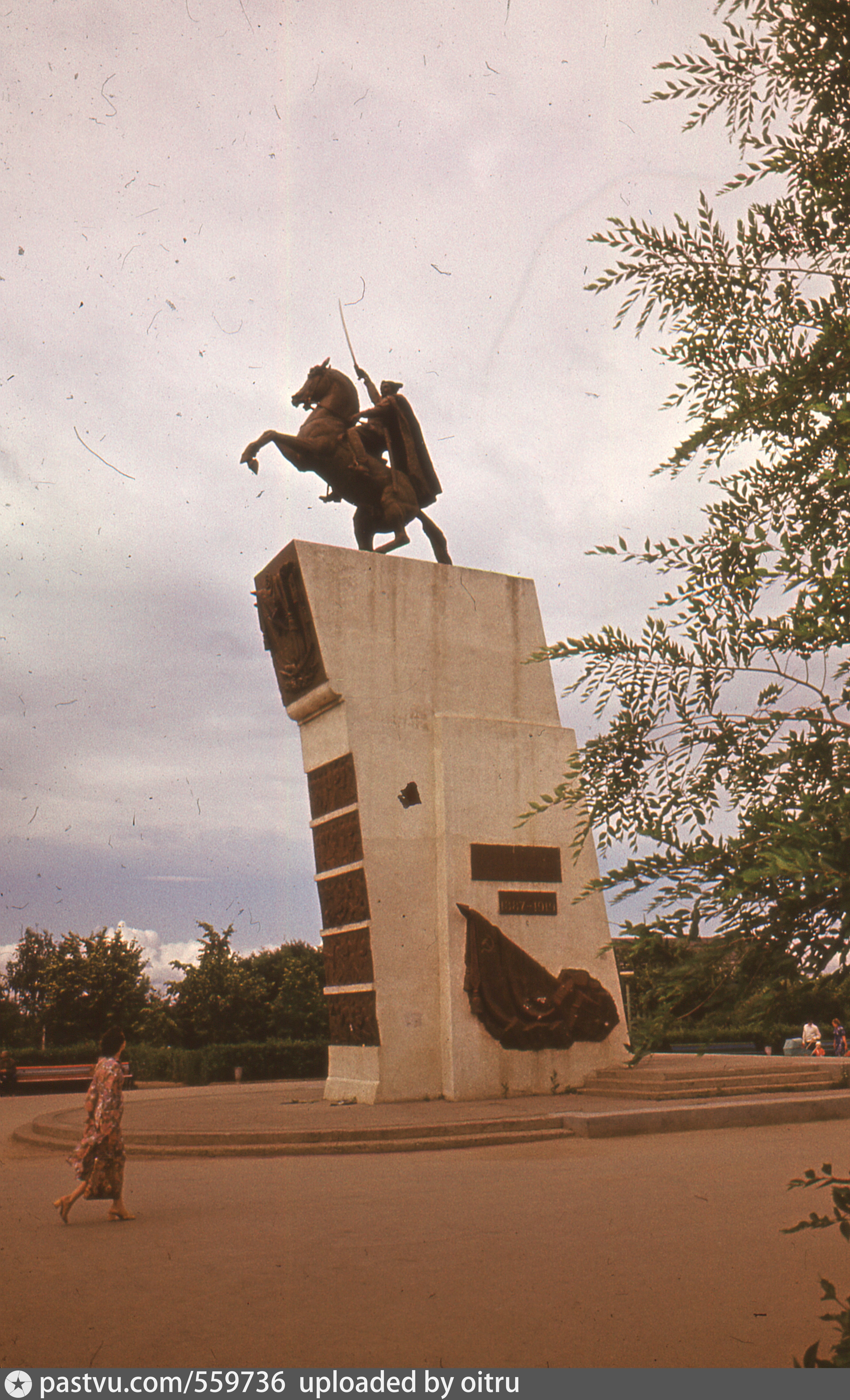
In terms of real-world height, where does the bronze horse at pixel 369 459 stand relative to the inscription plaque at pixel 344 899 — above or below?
above

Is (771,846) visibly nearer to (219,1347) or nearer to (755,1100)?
(219,1347)

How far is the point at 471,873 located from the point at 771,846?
12.1 meters

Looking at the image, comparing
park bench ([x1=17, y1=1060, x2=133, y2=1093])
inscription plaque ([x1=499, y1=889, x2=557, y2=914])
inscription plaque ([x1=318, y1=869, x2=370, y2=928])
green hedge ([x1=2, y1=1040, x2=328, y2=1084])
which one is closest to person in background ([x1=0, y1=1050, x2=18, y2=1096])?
park bench ([x1=17, y1=1060, x2=133, y2=1093])

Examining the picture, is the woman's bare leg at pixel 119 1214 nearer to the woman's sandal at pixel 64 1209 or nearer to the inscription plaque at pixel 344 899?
the woman's sandal at pixel 64 1209

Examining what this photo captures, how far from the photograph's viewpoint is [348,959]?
47.8 feet

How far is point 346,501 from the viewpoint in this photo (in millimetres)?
16516

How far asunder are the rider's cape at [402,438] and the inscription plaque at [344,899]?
5.77m

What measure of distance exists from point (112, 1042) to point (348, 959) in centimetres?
630

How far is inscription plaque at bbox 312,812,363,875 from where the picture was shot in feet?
47.2

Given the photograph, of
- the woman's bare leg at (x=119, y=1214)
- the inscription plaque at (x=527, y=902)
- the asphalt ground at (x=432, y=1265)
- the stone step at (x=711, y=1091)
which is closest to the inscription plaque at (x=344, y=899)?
the inscription plaque at (x=527, y=902)

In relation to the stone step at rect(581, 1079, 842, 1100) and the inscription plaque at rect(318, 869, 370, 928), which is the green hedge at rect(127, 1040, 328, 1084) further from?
the stone step at rect(581, 1079, 842, 1100)

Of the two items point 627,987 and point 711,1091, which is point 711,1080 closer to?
point 711,1091

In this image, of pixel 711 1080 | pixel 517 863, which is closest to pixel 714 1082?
pixel 711 1080

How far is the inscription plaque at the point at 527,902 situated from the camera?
15.0 meters
